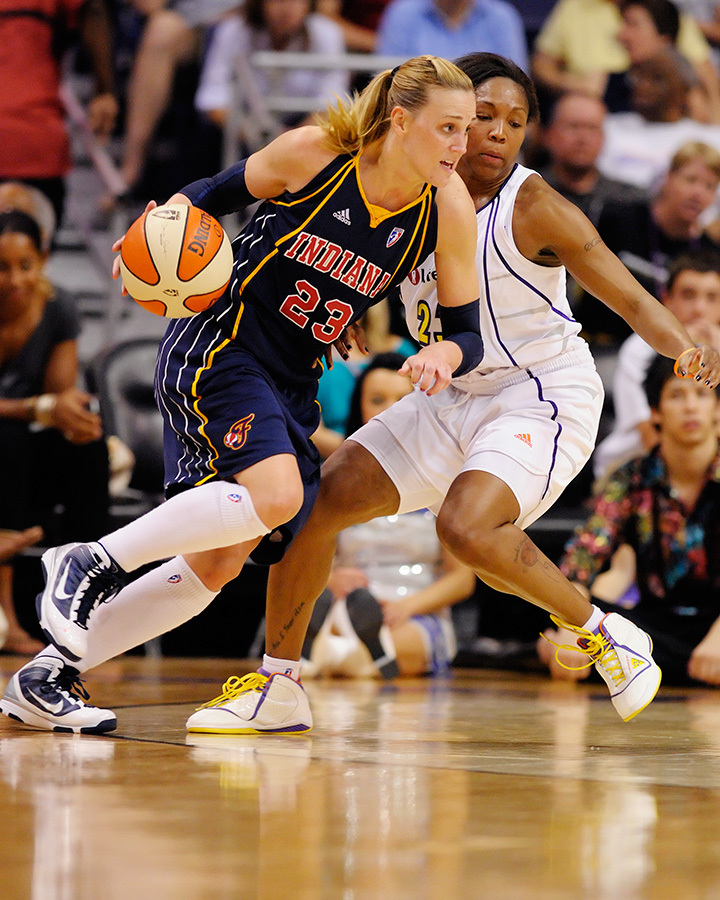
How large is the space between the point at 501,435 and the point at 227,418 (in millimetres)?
708

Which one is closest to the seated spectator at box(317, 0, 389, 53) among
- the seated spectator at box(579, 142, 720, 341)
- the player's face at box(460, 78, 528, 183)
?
the seated spectator at box(579, 142, 720, 341)

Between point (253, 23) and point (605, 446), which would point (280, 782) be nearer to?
point (605, 446)

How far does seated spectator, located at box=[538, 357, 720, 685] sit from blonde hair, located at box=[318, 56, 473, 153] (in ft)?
7.64

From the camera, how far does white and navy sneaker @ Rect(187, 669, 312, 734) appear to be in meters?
2.89

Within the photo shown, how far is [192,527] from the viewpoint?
265 centimetres

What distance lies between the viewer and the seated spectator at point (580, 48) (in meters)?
7.39

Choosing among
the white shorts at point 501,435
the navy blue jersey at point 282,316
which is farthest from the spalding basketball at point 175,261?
the white shorts at point 501,435

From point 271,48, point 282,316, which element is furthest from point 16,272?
point 282,316

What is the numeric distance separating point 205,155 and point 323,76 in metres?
0.85

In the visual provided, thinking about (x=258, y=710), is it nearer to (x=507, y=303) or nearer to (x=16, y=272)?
(x=507, y=303)

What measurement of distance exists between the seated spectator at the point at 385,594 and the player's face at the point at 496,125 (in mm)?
1790

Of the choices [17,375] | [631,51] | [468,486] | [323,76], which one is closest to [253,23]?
[323,76]

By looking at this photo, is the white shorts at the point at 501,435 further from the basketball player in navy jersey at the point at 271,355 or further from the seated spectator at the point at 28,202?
the seated spectator at the point at 28,202

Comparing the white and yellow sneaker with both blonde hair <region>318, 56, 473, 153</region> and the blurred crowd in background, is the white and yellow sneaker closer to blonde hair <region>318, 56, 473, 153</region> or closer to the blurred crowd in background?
blonde hair <region>318, 56, 473, 153</region>
